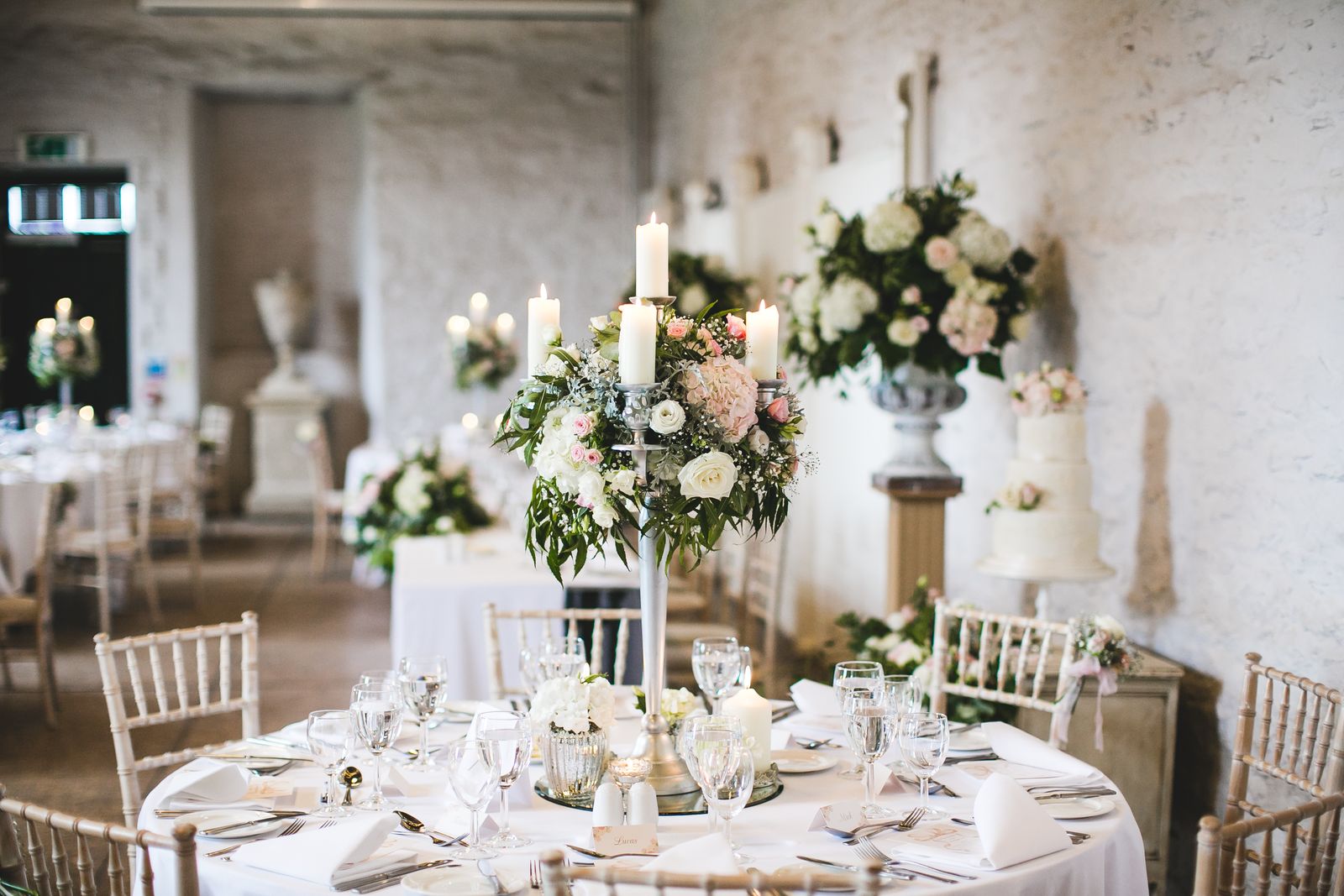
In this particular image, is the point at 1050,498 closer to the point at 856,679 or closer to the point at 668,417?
the point at 856,679

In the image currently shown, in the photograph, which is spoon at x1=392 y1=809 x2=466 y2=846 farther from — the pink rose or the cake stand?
the pink rose

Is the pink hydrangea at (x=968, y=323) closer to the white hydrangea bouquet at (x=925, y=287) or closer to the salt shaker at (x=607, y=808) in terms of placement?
the white hydrangea bouquet at (x=925, y=287)

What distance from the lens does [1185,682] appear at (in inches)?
128

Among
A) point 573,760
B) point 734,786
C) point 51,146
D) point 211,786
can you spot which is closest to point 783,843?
point 734,786

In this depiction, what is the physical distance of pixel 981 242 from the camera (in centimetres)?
369

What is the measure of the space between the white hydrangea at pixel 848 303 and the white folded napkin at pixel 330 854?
234cm

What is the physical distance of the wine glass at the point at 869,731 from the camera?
6.53 feet

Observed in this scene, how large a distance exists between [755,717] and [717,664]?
18 centimetres

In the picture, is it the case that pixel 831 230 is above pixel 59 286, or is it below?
below

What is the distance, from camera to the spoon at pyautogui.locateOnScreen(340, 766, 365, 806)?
6.89 ft

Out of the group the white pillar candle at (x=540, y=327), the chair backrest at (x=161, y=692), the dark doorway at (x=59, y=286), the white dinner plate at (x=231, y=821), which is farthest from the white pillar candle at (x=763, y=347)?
the dark doorway at (x=59, y=286)

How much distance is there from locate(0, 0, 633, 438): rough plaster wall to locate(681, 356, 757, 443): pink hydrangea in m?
8.90

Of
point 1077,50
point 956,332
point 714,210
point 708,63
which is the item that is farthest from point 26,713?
point 708,63

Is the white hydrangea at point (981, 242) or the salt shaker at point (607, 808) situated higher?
the white hydrangea at point (981, 242)
